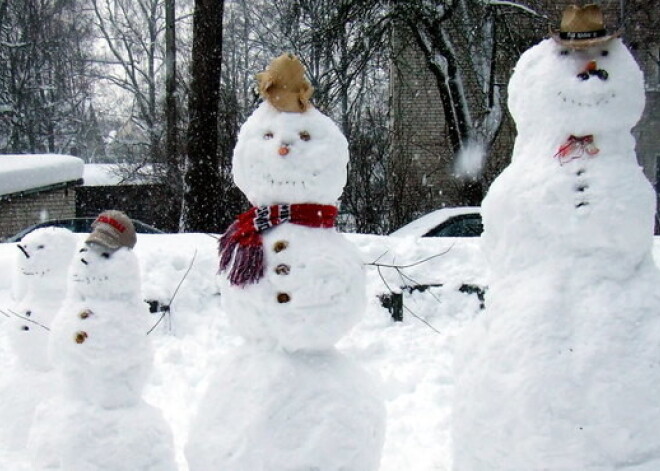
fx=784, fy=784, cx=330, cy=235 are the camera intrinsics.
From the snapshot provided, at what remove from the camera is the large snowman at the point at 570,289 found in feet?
9.74

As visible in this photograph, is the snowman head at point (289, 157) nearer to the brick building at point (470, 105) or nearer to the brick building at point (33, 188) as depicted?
the brick building at point (470, 105)

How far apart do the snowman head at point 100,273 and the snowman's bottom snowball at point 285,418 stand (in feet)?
2.28

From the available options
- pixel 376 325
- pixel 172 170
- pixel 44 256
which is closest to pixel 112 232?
pixel 44 256

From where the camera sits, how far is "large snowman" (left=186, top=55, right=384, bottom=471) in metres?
3.51

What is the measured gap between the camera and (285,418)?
3.51 meters

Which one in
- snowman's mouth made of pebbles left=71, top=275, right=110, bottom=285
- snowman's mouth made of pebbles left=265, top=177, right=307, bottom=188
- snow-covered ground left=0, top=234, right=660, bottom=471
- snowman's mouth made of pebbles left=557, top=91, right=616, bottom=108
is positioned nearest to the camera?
snowman's mouth made of pebbles left=557, top=91, right=616, bottom=108

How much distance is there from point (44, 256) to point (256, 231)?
7.15 ft

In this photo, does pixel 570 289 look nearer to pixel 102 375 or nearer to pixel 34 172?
pixel 102 375

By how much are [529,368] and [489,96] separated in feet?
34.6

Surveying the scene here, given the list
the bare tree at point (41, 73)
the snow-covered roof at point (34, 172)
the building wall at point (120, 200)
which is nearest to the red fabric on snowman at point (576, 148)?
the snow-covered roof at point (34, 172)

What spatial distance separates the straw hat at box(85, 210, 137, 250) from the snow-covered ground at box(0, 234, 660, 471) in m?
2.00

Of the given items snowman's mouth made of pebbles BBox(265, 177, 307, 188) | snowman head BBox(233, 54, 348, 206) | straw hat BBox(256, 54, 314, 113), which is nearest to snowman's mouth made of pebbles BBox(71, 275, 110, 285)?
snowman head BBox(233, 54, 348, 206)

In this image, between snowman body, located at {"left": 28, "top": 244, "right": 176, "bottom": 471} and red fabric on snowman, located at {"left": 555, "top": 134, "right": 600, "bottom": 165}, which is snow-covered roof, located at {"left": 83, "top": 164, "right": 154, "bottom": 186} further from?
red fabric on snowman, located at {"left": 555, "top": 134, "right": 600, "bottom": 165}

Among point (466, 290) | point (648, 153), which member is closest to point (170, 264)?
point (466, 290)
